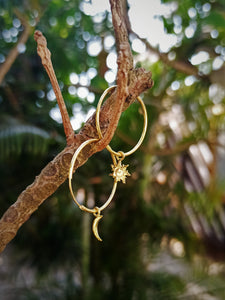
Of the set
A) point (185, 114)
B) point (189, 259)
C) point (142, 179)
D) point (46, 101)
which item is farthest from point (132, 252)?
point (46, 101)

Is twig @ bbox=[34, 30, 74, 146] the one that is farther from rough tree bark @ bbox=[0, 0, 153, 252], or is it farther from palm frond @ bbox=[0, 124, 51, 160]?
palm frond @ bbox=[0, 124, 51, 160]

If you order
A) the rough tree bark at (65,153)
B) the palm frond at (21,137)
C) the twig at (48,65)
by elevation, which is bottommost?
the rough tree bark at (65,153)

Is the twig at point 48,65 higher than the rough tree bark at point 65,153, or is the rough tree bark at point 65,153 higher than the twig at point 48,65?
the twig at point 48,65

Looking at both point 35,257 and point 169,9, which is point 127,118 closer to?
point 169,9

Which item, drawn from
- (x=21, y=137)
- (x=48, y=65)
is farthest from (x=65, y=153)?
(x=21, y=137)

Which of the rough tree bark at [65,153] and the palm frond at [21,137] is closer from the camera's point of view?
the rough tree bark at [65,153]

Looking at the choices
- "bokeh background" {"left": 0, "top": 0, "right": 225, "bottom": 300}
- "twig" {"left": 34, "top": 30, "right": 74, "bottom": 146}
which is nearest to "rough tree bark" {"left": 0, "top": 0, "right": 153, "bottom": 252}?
"twig" {"left": 34, "top": 30, "right": 74, "bottom": 146}

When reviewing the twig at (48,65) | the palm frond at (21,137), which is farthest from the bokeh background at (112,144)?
the twig at (48,65)

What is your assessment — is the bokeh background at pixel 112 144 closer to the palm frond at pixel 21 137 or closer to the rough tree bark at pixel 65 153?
the palm frond at pixel 21 137

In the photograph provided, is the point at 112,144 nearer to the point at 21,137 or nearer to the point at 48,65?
the point at 21,137
